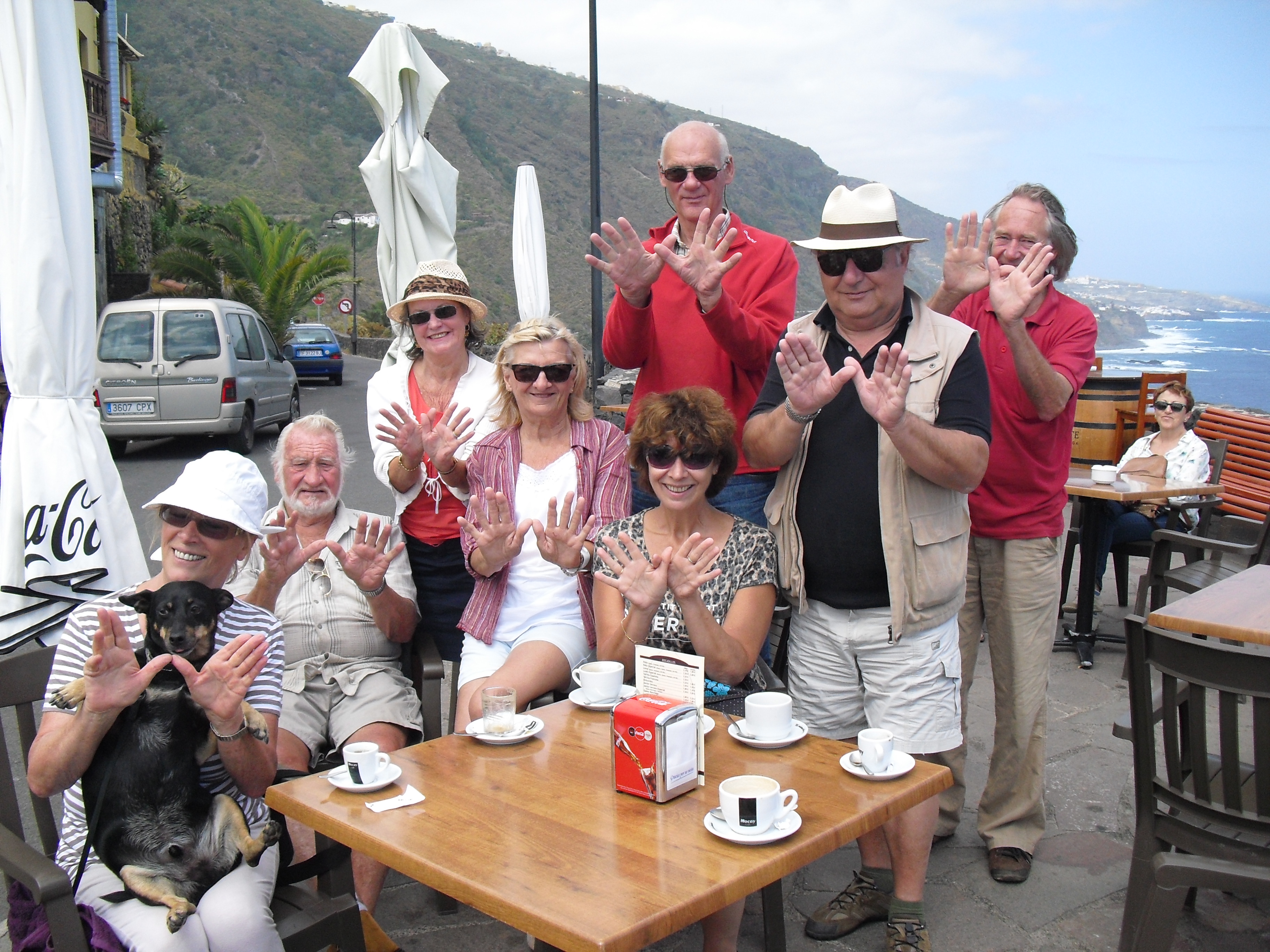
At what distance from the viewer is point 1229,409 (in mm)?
6379

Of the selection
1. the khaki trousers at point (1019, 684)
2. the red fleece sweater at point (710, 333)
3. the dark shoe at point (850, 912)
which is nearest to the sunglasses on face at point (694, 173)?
the red fleece sweater at point (710, 333)

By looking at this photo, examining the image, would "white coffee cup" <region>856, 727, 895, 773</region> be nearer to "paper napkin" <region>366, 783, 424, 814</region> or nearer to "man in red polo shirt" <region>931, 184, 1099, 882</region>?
"paper napkin" <region>366, 783, 424, 814</region>

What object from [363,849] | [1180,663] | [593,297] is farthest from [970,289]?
[593,297]

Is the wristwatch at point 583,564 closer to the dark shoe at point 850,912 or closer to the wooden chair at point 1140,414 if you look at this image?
the dark shoe at point 850,912

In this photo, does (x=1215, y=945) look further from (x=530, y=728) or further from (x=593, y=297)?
(x=593, y=297)

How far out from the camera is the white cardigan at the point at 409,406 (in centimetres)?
334

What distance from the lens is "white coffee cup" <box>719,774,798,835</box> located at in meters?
1.63

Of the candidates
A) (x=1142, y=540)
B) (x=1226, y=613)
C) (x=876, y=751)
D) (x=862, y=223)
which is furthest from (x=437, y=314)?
(x=1142, y=540)

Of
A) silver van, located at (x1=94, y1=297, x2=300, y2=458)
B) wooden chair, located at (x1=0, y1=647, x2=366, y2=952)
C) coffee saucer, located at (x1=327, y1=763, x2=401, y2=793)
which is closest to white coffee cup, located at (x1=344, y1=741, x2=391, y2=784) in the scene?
coffee saucer, located at (x1=327, y1=763, x2=401, y2=793)

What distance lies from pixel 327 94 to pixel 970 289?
8776 cm

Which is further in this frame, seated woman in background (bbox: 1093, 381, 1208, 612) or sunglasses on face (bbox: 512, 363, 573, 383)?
seated woman in background (bbox: 1093, 381, 1208, 612)

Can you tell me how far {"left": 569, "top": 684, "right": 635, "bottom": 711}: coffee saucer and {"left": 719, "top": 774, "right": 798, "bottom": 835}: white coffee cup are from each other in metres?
0.64

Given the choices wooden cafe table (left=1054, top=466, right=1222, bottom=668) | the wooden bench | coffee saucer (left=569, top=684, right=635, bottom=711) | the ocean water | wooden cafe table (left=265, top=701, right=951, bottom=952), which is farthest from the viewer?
the ocean water

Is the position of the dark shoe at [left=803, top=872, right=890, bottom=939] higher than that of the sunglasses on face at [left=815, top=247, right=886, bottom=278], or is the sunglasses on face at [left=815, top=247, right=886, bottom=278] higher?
the sunglasses on face at [left=815, top=247, right=886, bottom=278]
